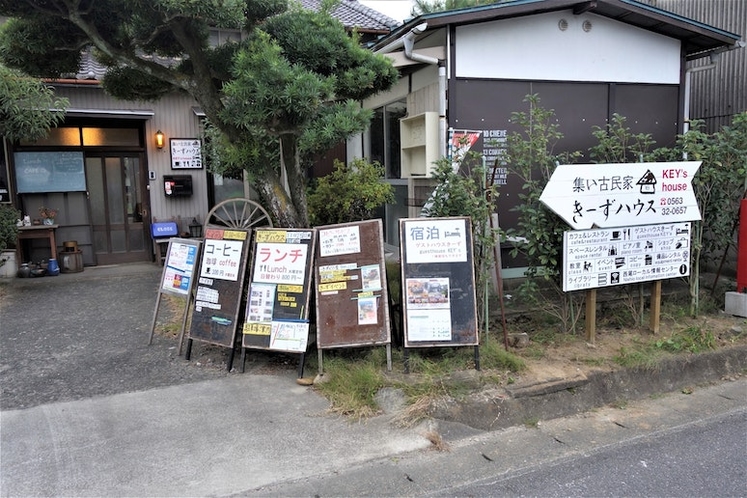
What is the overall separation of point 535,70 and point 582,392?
4177mm

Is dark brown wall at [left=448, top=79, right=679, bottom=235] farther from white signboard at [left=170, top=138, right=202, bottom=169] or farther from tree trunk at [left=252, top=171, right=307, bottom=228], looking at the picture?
white signboard at [left=170, top=138, right=202, bottom=169]

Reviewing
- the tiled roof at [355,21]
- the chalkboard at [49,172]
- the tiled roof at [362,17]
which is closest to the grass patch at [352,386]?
the tiled roof at [355,21]

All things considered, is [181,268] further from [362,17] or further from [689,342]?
[362,17]

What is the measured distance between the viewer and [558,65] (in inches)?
273

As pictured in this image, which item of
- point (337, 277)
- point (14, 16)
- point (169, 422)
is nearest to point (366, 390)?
point (337, 277)

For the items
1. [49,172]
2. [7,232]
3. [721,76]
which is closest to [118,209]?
[49,172]

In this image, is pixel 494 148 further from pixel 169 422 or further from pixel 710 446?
pixel 169 422

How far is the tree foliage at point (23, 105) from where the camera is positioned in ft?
24.9

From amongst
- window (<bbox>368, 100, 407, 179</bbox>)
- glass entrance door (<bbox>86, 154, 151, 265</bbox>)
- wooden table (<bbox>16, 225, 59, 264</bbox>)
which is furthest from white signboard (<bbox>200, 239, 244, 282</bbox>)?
glass entrance door (<bbox>86, 154, 151, 265</bbox>)

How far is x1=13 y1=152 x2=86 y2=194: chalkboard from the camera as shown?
9812 millimetres

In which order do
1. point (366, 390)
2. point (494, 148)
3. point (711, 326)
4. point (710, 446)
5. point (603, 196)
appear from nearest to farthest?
point (710, 446) → point (366, 390) → point (603, 196) → point (711, 326) → point (494, 148)

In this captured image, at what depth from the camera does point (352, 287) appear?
4.73m

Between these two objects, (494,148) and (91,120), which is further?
(91,120)

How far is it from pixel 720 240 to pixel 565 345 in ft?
7.98
